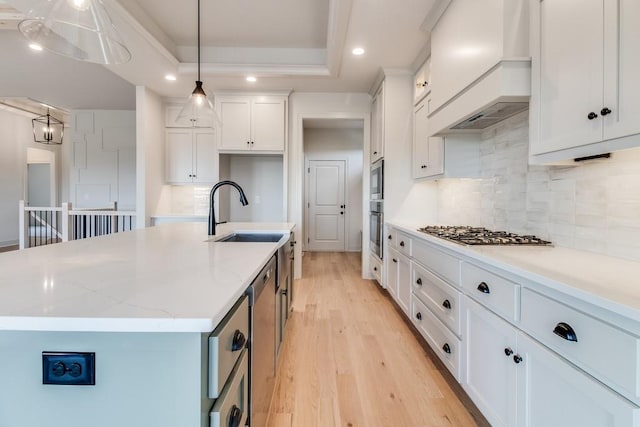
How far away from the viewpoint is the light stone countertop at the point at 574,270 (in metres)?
0.81

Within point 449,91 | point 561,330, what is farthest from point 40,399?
point 449,91

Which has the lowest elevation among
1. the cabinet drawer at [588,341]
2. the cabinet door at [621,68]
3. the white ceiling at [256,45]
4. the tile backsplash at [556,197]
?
the cabinet drawer at [588,341]

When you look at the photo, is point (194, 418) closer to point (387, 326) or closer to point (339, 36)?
point (387, 326)

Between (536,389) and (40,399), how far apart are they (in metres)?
1.46

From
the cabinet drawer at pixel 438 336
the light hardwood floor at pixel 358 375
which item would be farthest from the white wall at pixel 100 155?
the cabinet drawer at pixel 438 336

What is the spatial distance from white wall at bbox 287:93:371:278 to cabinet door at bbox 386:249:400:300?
3.17ft

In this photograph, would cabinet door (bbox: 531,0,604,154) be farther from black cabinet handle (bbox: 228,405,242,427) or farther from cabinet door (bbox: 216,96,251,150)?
cabinet door (bbox: 216,96,251,150)

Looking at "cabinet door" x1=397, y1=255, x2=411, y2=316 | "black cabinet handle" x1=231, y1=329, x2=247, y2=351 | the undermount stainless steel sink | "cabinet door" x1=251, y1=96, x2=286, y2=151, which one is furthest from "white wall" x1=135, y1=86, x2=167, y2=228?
"black cabinet handle" x1=231, y1=329, x2=247, y2=351

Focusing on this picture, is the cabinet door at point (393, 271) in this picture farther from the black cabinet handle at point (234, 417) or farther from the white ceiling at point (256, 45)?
the black cabinet handle at point (234, 417)

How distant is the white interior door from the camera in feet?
21.8

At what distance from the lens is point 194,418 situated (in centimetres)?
67

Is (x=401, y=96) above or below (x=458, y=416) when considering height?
above

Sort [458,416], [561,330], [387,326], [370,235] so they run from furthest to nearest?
[370,235] < [387,326] < [458,416] < [561,330]

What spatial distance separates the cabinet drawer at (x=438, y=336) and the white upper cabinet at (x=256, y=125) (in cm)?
284
